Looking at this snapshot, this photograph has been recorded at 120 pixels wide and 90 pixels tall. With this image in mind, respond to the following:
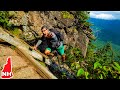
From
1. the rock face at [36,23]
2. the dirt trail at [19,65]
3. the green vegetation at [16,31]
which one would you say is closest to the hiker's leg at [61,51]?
the rock face at [36,23]

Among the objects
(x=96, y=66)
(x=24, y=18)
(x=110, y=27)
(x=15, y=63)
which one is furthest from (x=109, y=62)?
(x=24, y=18)

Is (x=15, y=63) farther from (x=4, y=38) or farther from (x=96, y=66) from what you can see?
(x=96, y=66)

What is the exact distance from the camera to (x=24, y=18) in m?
8.64

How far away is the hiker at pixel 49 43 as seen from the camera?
21.9 feet

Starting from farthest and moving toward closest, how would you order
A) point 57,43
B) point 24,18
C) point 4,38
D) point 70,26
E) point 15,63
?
point 70,26 < point 24,18 < point 57,43 < point 4,38 < point 15,63

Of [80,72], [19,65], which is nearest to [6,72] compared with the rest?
[19,65]

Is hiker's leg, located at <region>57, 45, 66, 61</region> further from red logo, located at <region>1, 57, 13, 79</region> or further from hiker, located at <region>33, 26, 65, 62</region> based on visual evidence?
red logo, located at <region>1, 57, 13, 79</region>

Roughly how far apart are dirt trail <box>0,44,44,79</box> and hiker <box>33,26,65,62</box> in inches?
32.5

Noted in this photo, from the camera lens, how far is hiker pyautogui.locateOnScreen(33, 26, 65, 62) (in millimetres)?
6681

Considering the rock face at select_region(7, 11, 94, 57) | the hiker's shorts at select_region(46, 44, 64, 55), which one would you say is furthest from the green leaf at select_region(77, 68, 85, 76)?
the rock face at select_region(7, 11, 94, 57)

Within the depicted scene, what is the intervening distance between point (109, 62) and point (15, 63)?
2.06m

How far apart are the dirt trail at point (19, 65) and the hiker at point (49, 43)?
825 millimetres

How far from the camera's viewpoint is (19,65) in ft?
18.7

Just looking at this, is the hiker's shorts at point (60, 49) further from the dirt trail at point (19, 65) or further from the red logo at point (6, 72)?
the red logo at point (6, 72)
